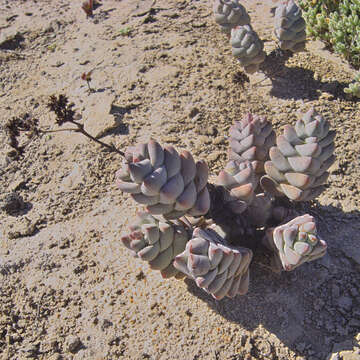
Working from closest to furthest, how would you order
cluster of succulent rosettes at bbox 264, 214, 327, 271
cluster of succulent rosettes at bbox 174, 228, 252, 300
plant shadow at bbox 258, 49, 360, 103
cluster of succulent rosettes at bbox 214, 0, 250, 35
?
cluster of succulent rosettes at bbox 174, 228, 252, 300
cluster of succulent rosettes at bbox 264, 214, 327, 271
plant shadow at bbox 258, 49, 360, 103
cluster of succulent rosettes at bbox 214, 0, 250, 35

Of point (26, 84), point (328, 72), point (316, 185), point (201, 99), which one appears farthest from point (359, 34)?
point (26, 84)

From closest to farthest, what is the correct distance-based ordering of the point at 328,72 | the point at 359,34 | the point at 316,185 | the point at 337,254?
the point at 316,185 < the point at 337,254 < the point at 359,34 < the point at 328,72

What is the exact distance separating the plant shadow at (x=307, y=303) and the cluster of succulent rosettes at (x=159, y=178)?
0.67 m

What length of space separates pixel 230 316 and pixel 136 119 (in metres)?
1.77

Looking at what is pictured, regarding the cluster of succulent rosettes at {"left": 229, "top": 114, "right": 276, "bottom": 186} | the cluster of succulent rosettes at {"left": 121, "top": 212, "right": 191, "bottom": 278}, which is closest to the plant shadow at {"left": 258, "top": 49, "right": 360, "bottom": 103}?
the cluster of succulent rosettes at {"left": 229, "top": 114, "right": 276, "bottom": 186}

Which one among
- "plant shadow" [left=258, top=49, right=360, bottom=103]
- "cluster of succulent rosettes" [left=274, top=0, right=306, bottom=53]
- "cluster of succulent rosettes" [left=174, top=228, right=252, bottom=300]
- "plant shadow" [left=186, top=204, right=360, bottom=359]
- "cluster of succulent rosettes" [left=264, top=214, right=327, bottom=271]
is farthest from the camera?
"plant shadow" [left=258, top=49, right=360, bottom=103]

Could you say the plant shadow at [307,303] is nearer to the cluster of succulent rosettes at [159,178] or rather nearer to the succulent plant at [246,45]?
the cluster of succulent rosettes at [159,178]

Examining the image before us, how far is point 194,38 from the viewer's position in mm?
3959

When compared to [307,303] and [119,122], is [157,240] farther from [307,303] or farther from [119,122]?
[119,122]

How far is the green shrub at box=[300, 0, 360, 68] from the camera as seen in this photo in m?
3.28

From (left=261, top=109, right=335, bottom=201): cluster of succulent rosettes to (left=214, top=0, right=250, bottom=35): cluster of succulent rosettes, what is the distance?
72.2 inches

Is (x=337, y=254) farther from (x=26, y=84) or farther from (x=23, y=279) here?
(x=26, y=84)

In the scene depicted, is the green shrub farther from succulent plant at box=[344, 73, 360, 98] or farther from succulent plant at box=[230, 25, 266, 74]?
succulent plant at box=[230, 25, 266, 74]

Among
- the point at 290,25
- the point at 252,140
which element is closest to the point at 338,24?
Result: the point at 290,25
